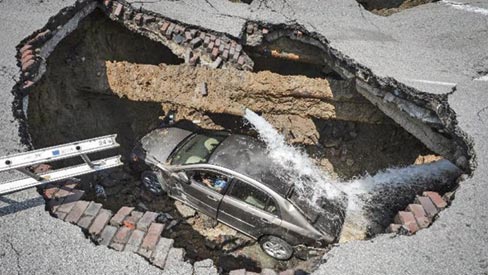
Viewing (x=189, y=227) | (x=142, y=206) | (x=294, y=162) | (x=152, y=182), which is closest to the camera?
(x=189, y=227)

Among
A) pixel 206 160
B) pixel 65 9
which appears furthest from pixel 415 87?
pixel 65 9

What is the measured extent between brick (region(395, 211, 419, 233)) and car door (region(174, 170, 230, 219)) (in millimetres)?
2546

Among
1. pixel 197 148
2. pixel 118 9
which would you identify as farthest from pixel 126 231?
pixel 118 9

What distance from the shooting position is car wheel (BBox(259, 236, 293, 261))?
507 centimetres

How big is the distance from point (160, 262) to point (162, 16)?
5.04 meters

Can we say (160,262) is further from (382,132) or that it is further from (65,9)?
(382,132)

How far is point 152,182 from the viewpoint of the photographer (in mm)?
6023

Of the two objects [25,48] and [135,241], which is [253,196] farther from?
[25,48]

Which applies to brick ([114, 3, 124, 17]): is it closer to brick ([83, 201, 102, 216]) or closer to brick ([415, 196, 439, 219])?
brick ([83, 201, 102, 216])

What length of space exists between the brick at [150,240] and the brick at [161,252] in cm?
5

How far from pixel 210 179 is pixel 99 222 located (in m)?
2.32

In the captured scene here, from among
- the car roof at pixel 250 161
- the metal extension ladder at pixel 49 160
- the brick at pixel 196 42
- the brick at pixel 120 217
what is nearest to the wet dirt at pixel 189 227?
the car roof at pixel 250 161

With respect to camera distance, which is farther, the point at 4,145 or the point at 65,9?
the point at 65,9

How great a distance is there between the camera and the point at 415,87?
4703 mm
